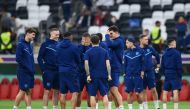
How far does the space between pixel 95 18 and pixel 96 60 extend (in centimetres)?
1642

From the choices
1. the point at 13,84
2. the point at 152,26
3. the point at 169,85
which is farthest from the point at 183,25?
the point at 169,85

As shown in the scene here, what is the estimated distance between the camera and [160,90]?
3222 centimetres

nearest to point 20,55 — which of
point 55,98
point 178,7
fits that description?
point 55,98

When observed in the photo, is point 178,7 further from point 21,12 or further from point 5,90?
point 5,90

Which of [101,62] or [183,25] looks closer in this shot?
[101,62]

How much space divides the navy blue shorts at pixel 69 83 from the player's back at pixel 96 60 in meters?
0.96

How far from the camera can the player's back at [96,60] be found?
75.6 ft

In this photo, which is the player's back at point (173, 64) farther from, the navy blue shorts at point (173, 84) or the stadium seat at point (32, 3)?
the stadium seat at point (32, 3)

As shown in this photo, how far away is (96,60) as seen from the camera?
23.1 meters

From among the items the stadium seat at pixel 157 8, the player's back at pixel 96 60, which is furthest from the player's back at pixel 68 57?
the stadium seat at pixel 157 8

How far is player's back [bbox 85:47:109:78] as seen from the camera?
75.6 feet

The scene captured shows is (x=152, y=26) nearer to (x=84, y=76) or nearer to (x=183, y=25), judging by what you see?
(x=183, y=25)

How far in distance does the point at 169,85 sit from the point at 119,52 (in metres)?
2.27

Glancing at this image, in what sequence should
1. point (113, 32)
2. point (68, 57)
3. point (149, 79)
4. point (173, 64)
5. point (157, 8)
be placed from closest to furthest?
point (68, 57), point (113, 32), point (173, 64), point (149, 79), point (157, 8)
